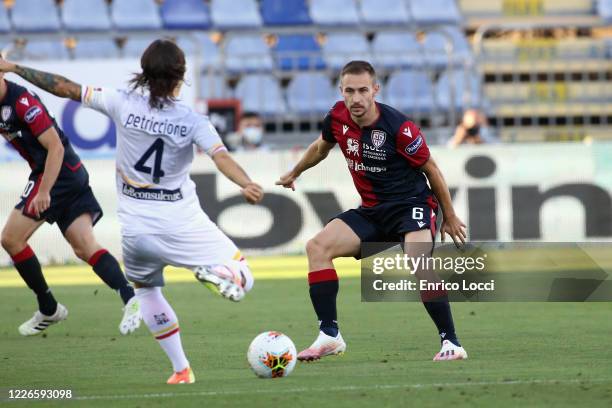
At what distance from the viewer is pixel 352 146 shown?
8.08m

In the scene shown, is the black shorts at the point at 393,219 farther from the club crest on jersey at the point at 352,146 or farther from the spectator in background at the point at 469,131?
the spectator in background at the point at 469,131

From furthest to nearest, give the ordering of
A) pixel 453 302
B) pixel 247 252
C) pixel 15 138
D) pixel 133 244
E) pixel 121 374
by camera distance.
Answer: pixel 247 252
pixel 453 302
pixel 15 138
pixel 121 374
pixel 133 244

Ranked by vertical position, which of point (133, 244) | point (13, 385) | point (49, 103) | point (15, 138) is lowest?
point (13, 385)

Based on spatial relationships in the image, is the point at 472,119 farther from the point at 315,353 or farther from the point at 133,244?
the point at 133,244

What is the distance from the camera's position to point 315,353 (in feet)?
25.7

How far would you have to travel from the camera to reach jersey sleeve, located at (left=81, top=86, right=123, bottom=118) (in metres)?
6.78

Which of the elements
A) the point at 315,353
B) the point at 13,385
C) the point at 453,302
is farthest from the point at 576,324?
the point at 13,385

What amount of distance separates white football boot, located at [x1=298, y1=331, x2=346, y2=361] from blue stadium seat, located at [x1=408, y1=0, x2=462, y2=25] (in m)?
19.2

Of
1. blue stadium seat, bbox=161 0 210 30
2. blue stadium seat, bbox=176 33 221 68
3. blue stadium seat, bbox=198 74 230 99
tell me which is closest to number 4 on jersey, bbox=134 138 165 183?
blue stadium seat, bbox=176 33 221 68

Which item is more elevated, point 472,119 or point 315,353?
point 472,119

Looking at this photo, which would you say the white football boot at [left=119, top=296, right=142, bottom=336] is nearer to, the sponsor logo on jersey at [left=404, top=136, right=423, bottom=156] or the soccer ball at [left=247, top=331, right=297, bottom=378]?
the soccer ball at [left=247, top=331, right=297, bottom=378]

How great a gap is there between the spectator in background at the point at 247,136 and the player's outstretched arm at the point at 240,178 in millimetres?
13061

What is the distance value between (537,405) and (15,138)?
516cm

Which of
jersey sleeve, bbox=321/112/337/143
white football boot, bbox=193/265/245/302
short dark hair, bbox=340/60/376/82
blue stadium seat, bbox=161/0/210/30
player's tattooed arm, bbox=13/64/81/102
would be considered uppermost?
blue stadium seat, bbox=161/0/210/30
